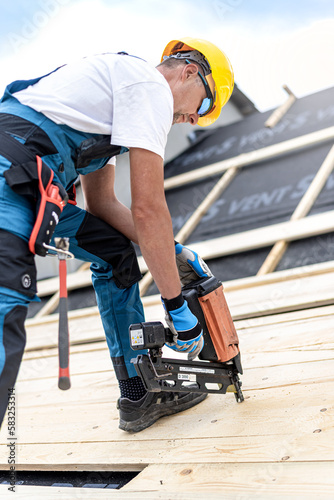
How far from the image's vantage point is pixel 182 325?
1.49 metres

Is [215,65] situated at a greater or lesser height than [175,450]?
greater

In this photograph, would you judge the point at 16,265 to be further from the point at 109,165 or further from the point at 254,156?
the point at 254,156

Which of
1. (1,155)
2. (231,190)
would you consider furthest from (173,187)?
(1,155)

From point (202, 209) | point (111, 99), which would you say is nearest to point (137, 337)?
point (111, 99)

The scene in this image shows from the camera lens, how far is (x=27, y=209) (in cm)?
124

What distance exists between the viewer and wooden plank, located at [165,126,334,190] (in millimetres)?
4473

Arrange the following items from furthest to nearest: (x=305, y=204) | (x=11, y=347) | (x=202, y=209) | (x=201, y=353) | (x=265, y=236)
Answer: (x=202, y=209), (x=305, y=204), (x=265, y=236), (x=201, y=353), (x=11, y=347)

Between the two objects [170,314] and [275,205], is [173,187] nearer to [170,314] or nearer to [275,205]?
[275,205]

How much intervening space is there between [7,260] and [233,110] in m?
6.62

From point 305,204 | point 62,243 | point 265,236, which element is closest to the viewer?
point 62,243

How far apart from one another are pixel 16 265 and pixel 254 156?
12.6 ft

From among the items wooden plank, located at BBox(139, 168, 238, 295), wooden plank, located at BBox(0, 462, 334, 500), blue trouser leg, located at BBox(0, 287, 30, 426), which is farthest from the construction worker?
wooden plank, located at BBox(139, 168, 238, 295)

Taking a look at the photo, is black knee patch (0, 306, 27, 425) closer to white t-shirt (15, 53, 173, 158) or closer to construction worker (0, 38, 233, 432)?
construction worker (0, 38, 233, 432)

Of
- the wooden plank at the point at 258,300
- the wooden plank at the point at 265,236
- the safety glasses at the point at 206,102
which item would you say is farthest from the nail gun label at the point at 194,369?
the wooden plank at the point at 265,236
